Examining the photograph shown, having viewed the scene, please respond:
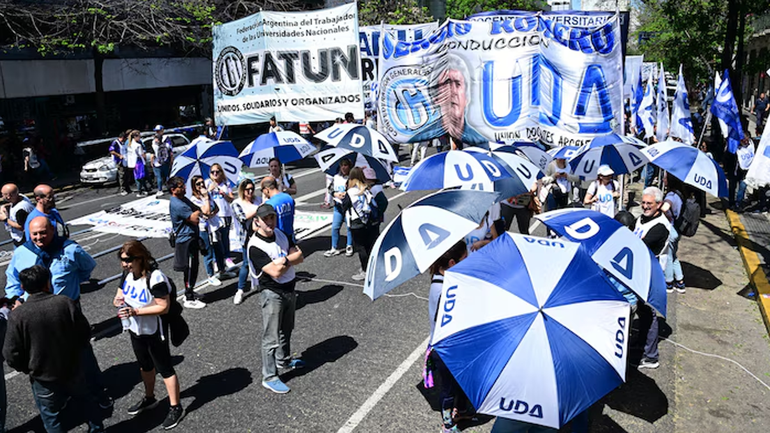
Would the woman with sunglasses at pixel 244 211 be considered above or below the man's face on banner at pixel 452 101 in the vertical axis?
below

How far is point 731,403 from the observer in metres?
5.86

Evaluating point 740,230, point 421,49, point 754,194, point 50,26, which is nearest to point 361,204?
point 421,49

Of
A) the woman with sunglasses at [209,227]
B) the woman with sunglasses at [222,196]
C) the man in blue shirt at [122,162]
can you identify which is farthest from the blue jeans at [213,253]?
the man in blue shirt at [122,162]

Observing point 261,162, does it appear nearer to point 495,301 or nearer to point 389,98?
point 389,98

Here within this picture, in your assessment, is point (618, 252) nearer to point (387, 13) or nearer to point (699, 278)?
point (699, 278)

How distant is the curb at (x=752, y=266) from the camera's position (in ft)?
26.4

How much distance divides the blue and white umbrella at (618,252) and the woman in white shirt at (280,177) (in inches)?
243

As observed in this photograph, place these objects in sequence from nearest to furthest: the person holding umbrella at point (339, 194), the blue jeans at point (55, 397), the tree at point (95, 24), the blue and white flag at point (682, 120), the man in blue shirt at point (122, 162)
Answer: the blue jeans at point (55, 397)
the person holding umbrella at point (339, 194)
the blue and white flag at point (682, 120)
the man in blue shirt at point (122, 162)
the tree at point (95, 24)

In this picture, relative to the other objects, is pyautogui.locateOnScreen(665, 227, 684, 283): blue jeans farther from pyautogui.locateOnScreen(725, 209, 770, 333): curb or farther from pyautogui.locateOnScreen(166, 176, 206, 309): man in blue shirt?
pyautogui.locateOnScreen(166, 176, 206, 309): man in blue shirt

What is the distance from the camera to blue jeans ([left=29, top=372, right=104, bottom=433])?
194 inches

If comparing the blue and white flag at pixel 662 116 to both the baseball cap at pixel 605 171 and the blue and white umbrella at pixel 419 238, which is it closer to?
the baseball cap at pixel 605 171

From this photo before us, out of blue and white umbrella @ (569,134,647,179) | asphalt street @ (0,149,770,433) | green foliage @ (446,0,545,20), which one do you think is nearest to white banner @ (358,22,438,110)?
blue and white umbrella @ (569,134,647,179)

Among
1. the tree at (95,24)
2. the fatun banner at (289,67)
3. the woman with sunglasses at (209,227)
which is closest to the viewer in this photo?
the woman with sunglasses at (209,227)

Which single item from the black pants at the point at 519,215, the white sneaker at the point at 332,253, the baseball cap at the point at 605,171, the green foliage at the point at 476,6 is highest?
the green foliage at the point at 476,6
